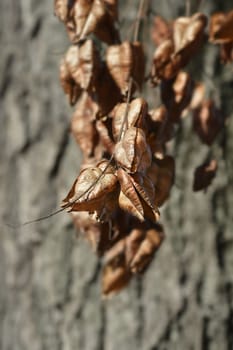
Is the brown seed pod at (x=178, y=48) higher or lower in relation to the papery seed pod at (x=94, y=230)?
higher

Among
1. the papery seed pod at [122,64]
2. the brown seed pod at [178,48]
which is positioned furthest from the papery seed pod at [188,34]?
the papery seed pod at [122,64]

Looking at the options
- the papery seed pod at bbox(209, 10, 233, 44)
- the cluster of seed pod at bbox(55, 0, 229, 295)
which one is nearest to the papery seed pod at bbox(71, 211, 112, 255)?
the cluster of seed pod at bbox(55, 0, 229, 295)

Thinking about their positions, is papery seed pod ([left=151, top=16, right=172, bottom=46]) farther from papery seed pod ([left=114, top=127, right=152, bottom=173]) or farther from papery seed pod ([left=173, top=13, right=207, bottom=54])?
papery seed pod ([left=114, top=127, right=152, bottom=173])

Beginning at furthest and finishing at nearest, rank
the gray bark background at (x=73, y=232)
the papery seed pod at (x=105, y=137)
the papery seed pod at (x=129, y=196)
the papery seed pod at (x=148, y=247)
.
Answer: the gray bark background at (x=73, y=232), the papery seed pod at (x=148, y=247), the papery seed pod at (x=105, y=137), the papery seed pod at (x=129, y=196)

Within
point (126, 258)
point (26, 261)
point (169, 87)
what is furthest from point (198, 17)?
point (26, 261)

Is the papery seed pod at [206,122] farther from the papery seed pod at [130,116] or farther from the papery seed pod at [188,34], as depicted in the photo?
the papery seed pod at [130,116]

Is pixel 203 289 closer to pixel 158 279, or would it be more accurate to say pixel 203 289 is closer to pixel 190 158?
pixel 158 279

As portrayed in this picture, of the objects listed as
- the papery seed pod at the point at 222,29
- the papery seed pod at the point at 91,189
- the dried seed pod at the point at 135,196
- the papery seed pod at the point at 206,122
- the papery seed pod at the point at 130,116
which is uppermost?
the papery seed pod at the point at 222,29
